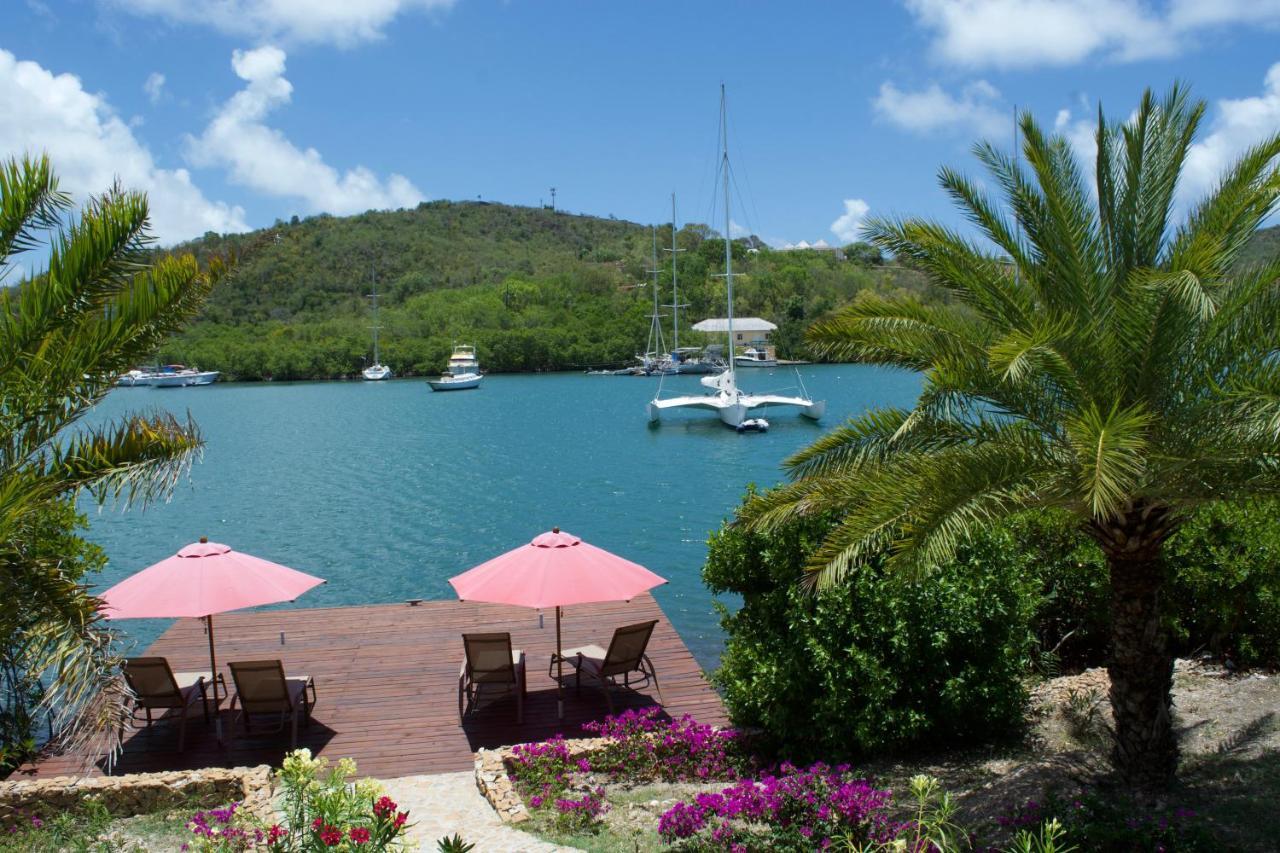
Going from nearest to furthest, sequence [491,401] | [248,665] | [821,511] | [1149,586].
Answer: [1149,586] < [821,511] < [248,665] < [491,401]

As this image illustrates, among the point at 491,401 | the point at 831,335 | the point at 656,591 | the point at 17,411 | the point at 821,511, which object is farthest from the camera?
the point at 491,401

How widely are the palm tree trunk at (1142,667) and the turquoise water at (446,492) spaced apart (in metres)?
6.53

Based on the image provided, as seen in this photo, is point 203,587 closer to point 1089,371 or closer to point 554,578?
point 554,578

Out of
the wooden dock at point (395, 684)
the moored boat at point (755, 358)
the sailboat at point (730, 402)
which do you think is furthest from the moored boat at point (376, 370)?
the wooden dock at point (395, 684)

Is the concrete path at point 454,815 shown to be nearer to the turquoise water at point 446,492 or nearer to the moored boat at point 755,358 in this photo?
the turquoise water at point 446,492

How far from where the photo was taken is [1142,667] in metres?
6.27

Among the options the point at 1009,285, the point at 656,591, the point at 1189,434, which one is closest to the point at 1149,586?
the point at 1189,434

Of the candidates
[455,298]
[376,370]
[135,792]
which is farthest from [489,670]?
[455,298]

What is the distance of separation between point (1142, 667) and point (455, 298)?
11178cm

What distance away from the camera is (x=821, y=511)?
7293mm

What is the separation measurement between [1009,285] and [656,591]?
448 inches

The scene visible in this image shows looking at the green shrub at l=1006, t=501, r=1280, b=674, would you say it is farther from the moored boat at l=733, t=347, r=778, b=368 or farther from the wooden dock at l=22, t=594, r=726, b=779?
the moored boat at l=733, t=347, r=778, b=368

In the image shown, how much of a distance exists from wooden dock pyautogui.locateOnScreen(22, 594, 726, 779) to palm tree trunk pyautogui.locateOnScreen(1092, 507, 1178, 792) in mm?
3505

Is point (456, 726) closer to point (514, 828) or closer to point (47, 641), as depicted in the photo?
point (514, 828)
